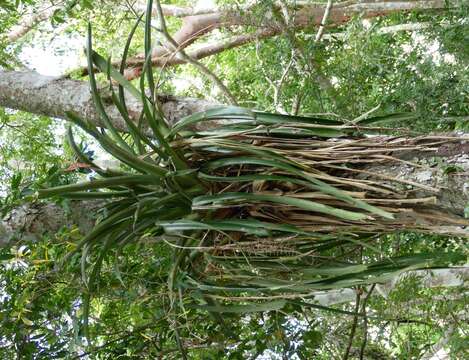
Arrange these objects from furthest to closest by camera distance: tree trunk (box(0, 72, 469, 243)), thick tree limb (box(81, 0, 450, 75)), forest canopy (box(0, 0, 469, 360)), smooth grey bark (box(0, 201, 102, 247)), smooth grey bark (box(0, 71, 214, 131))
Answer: thick tree limb (box(81, 0, 450, 75))
smooth grey bark (box(0, 71, 214, 131))
smooth grey bark (box(0, 201, 102, 247))
forest canopy (box(0, 0, 469, 360))
tree trunk (box(0, 72, 469, 243))

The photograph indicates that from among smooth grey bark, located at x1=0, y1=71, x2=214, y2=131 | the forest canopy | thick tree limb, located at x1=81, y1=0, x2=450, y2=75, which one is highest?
thick tree limb, located at x1=81, y1=0, x2=450, y2=75

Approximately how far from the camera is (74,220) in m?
1.78

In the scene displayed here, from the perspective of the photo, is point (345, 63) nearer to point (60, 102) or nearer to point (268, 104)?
point (268, 104)

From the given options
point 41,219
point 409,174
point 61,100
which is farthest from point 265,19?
point 409,174

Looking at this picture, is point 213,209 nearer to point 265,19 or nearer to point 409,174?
point 409,174

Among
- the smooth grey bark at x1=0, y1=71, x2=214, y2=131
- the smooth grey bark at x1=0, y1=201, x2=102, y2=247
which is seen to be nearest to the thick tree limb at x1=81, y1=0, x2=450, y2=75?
the smooth grey bark at x1=0, y1=71, x2=214, y2=131

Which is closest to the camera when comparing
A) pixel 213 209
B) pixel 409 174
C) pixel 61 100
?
pixel 409 174

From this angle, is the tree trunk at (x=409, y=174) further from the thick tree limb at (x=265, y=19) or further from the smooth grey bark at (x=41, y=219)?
the smooth grey bark at (x=41, y=219)

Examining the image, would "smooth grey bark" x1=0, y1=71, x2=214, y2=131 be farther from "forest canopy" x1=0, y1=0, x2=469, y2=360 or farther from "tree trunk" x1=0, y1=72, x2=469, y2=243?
"tree trunk" x1=0, y1=72, x2=469, y2=243

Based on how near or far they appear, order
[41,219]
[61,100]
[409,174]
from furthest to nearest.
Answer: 1. [61,100]
2. [41,219]
3. [409,174]

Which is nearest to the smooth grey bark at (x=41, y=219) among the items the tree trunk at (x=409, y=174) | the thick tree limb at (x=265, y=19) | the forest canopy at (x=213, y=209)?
the forest canopy at (x=213, y=209)

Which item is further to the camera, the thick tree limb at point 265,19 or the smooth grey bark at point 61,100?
the thick tree limb at point 265,19

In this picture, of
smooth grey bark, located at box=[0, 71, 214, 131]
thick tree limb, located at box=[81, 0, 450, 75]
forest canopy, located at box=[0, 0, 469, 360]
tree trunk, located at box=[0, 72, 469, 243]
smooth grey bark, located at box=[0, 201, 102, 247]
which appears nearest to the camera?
tree trunk, located at box=[0, 72, 469, 243]

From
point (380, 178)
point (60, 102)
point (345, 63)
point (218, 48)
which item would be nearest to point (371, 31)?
point (345, 63)
